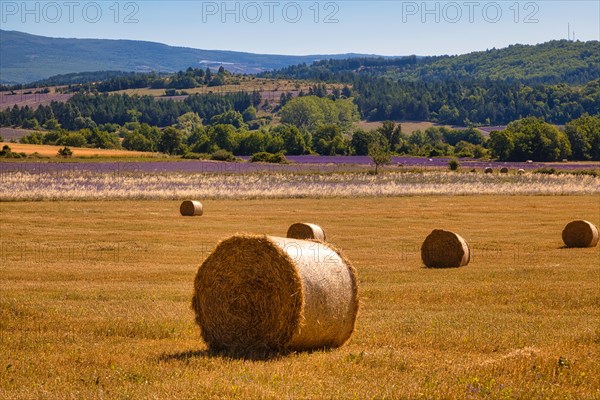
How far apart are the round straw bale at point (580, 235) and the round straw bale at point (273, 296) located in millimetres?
19163

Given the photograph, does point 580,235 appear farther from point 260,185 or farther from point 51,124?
point 51,124

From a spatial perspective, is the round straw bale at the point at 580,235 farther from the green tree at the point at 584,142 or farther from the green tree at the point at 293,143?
the green tree at the point at 293,143

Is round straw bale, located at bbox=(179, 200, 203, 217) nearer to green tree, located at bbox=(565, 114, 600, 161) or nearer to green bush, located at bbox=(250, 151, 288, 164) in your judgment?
green bush, located at bbox=(250, 151, 288, 164)

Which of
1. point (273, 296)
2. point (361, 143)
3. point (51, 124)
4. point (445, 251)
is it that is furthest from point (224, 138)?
point (273, 296)

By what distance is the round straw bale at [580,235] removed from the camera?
30406mm

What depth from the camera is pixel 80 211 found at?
43031 millimetres

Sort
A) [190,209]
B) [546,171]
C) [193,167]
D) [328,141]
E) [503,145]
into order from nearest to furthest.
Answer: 1. [190,209]
2. [546,171]
3. [193,167]
4. [503,145]
5. [328,141]

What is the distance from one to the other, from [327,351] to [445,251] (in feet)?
43.6

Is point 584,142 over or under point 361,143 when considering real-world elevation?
over

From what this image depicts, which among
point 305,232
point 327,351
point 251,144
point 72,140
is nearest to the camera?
point 327,351

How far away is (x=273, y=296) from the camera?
491 inches

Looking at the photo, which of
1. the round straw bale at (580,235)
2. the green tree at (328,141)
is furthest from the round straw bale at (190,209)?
the green tree at (328,141)

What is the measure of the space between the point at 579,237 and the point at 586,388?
2064cm

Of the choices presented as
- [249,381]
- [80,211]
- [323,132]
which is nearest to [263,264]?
[249,381]
